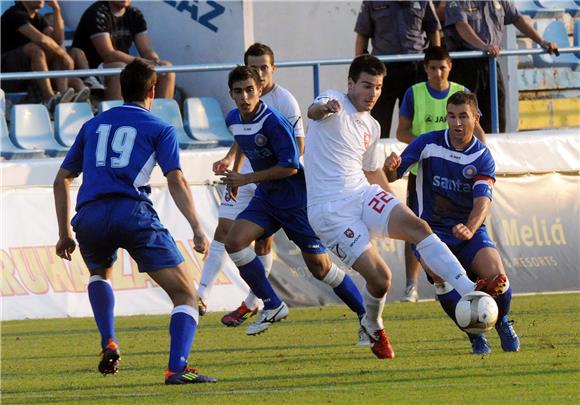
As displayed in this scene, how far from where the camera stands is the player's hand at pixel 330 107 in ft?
27.8

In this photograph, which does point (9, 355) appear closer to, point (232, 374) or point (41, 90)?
point (232, 374)

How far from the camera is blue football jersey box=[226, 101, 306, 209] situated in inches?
384

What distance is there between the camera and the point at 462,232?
27.4 feet

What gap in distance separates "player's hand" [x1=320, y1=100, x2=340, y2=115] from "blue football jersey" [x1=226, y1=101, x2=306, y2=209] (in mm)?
1253

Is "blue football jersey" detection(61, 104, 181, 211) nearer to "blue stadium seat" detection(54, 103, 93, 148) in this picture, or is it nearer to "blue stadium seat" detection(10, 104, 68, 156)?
"blue stadium seat" detection(10, 104, 68, 156)

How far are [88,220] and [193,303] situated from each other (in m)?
0.77

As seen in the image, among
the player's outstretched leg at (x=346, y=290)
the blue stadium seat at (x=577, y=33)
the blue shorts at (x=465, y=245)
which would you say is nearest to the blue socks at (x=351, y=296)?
the player's outstretched leg at (x=346, y=290)

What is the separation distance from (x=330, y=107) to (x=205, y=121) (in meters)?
7.10

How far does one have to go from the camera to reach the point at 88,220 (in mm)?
7609

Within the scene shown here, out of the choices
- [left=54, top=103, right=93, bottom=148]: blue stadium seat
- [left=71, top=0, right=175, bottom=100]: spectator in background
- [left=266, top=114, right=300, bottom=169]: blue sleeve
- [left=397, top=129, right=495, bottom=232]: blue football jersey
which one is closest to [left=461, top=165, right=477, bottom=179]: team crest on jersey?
[left=397, top=129, right=495, bottom=232]: blue football jersey

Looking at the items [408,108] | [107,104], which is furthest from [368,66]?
[107,104]

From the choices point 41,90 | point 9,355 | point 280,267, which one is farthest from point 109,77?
point 9,355

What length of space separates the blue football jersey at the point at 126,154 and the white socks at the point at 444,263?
170 centimetres

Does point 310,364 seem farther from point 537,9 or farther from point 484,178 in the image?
point 537,9
